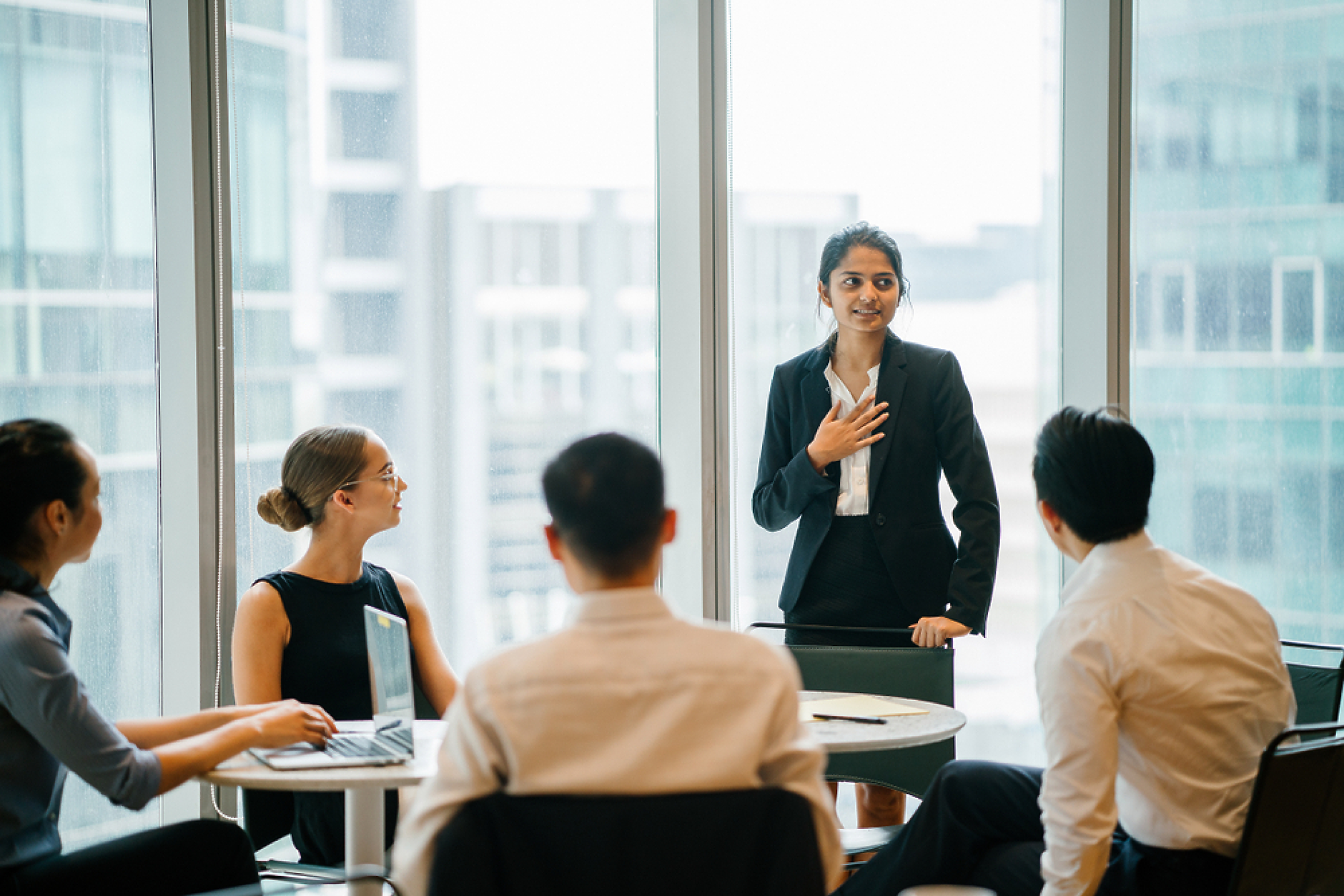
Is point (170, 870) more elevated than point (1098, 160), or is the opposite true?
point (1098, 160)

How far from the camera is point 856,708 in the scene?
6.92 ft

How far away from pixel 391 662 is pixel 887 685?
1109 millimetres

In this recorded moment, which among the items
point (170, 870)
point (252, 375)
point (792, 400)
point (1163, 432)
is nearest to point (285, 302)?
point (252, 375)

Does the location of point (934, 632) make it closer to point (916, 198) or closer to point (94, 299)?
point (916, 198)

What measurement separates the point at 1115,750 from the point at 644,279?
2279mm

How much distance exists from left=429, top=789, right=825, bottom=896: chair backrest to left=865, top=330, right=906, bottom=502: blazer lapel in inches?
64.0

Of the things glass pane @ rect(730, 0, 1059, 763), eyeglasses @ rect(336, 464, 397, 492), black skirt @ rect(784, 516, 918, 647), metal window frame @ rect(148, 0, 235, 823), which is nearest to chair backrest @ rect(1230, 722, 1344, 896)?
black skirt @ rect(784, 516, 918, 647)

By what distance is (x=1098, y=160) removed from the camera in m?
3.48

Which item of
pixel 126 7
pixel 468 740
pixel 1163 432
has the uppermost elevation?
pixel 126 7

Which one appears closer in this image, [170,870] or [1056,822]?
[1056,822]

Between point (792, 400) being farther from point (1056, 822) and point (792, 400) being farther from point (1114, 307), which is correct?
point (1056, 822)

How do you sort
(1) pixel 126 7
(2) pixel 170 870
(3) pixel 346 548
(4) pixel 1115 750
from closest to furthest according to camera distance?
(4) pixel 1115 750, (2) pixel 170 870, (3) pixel 346 548, (1) pixel 126 7

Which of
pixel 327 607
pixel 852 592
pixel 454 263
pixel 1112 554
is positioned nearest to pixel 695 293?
pixel 454 263

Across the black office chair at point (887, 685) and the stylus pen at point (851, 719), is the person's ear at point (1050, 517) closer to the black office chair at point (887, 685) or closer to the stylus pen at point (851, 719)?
the stylus pen at point (851, 719)
